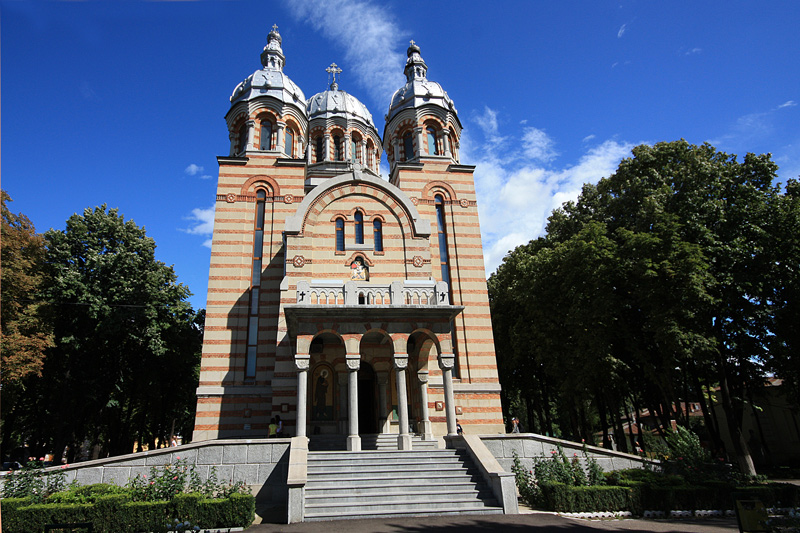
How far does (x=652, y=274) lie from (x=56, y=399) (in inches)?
1259

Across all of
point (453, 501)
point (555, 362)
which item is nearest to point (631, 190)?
point (555, 362)

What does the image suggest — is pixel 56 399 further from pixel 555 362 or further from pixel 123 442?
pixel 555 362

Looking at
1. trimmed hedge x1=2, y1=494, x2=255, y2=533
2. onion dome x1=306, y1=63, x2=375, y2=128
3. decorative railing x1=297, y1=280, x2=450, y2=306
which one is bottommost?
trimmed hedge x1=2, y1=494, x2=255, y2=533

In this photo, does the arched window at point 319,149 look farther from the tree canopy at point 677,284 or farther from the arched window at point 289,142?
the tree canopy at point 677,284

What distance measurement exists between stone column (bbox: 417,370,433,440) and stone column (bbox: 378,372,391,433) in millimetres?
2012

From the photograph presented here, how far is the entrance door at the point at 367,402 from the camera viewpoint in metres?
21.4

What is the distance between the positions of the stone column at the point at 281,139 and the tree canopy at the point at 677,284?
16.4 meters

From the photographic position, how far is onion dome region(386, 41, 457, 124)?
29641 mm

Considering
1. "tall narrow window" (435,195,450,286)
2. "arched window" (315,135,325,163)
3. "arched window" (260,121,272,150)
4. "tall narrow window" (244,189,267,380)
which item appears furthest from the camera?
"arched window" (315,135,325,163)

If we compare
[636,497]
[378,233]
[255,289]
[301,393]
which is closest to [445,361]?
[301,393]

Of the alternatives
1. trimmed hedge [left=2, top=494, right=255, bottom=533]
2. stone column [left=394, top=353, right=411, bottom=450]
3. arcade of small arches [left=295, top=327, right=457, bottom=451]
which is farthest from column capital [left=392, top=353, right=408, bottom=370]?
trimmed hedge [left=2, top=494, right=255, bottom=533]

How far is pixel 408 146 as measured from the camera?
29.7m

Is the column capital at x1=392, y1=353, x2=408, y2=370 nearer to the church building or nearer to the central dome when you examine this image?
the church building

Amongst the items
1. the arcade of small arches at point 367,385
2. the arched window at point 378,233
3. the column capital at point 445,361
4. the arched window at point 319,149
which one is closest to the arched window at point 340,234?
the arched window at point 378,233
